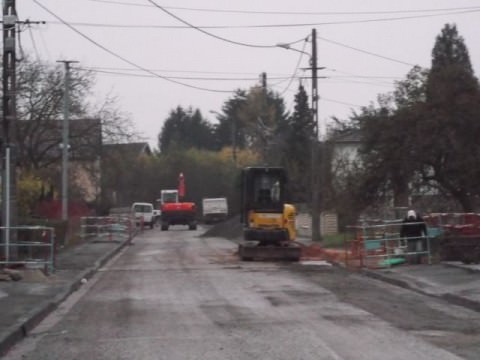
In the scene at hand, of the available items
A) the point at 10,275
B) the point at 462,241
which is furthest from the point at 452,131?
the point at 10,275

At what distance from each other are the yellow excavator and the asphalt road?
23.5 feet

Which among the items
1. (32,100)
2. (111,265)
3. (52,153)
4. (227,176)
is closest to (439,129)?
(111,265)

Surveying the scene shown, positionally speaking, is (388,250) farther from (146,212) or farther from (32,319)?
(146,212)

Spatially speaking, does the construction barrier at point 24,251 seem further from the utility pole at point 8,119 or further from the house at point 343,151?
the house at point 343,151

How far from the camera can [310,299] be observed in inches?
747

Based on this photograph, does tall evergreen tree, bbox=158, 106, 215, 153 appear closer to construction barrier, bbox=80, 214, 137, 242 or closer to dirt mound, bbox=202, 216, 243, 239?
dirt mound, bbox=202, 216, 243, 239

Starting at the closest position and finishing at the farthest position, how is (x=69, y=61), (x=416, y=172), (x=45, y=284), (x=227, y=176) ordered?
(x=45, y=284)
(x=416, y=172)
(x=69, y=61)
(x=227, y=176)

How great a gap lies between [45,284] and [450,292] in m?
9.61

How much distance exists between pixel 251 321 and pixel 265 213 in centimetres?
1831

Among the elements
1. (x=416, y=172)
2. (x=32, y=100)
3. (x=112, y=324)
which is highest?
(x=32, y=100)

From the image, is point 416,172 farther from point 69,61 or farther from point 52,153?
point 52,153

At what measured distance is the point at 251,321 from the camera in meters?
15.3

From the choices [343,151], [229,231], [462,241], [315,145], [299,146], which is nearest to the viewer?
[462,241]

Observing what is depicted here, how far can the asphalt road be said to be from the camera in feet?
40.1
